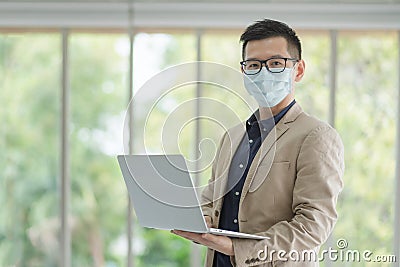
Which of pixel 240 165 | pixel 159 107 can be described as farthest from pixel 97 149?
pixel 240 165

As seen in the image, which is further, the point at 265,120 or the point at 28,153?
the point at 28,153

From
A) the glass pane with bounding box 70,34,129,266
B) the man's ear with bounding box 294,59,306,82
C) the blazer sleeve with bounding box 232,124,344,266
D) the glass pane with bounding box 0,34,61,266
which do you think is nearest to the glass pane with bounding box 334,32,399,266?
the glass pane with bounding box 70,34,129,266

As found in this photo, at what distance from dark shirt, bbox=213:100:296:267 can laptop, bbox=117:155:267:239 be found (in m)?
0.16

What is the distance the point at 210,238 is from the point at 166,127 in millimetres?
512

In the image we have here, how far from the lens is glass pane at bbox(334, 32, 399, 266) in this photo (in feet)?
11.1

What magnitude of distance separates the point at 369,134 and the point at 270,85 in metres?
1.74

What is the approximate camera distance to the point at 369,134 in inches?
134

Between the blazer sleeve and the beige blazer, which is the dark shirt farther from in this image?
the blazer sleeve

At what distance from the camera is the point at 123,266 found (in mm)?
3525

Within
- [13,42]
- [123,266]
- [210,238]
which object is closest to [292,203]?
[210,238]

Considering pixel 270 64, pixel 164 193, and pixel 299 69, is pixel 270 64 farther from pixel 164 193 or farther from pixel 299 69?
pixel 164 193

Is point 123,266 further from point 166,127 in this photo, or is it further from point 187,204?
point 187,204

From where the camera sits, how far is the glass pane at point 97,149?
3541mm

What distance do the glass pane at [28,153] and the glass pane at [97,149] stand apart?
106mm
